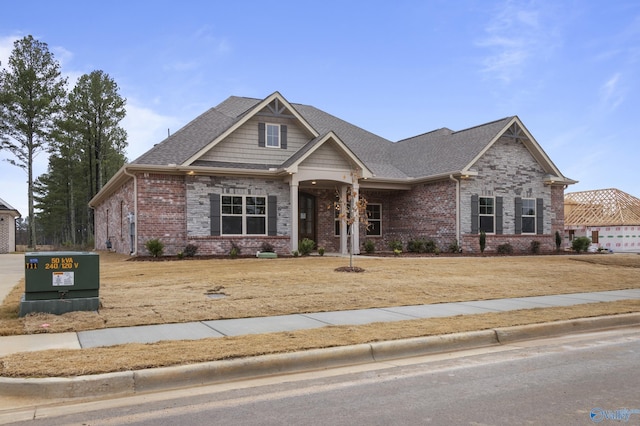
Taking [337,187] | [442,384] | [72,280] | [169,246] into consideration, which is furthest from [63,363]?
[337,187]

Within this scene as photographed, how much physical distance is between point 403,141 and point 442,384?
87.4ft

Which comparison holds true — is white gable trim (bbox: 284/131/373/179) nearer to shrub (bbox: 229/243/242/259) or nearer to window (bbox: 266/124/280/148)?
window (bbox: 266/124/280/148)

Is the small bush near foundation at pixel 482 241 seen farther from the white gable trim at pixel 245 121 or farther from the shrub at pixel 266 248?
the shrub at pixel 266 248

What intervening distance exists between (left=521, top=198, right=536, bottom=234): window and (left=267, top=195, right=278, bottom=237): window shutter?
12.4 meters

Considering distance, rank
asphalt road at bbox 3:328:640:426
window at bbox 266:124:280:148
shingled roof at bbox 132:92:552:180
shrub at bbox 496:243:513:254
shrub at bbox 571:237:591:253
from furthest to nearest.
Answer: shrub at bbox 571:237:591:253
shrub at bbox 496:243:513:254
window at bbox 266:124:280:148
shingled roof at bbox 132:92:552:180
asphalt road at bbox 3:328:640:426

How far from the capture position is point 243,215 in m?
21.1

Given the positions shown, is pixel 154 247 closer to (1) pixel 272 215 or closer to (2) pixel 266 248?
(2) pixel 266 248

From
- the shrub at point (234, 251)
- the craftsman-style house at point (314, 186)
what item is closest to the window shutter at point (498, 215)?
the craftsman-style house at point (314, 186)

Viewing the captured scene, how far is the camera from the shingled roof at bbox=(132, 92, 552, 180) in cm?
2095

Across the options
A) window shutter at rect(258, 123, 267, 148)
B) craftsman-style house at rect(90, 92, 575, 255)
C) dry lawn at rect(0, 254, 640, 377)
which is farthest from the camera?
window shutter at rect(258, 123, 267, 148)

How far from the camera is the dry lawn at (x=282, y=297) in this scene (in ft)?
20.5

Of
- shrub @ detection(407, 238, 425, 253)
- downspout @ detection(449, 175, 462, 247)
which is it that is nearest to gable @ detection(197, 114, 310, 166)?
shrub @ detection(407, 238, 425, 253)

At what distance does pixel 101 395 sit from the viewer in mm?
5238

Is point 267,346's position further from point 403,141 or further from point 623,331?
point 403,141
